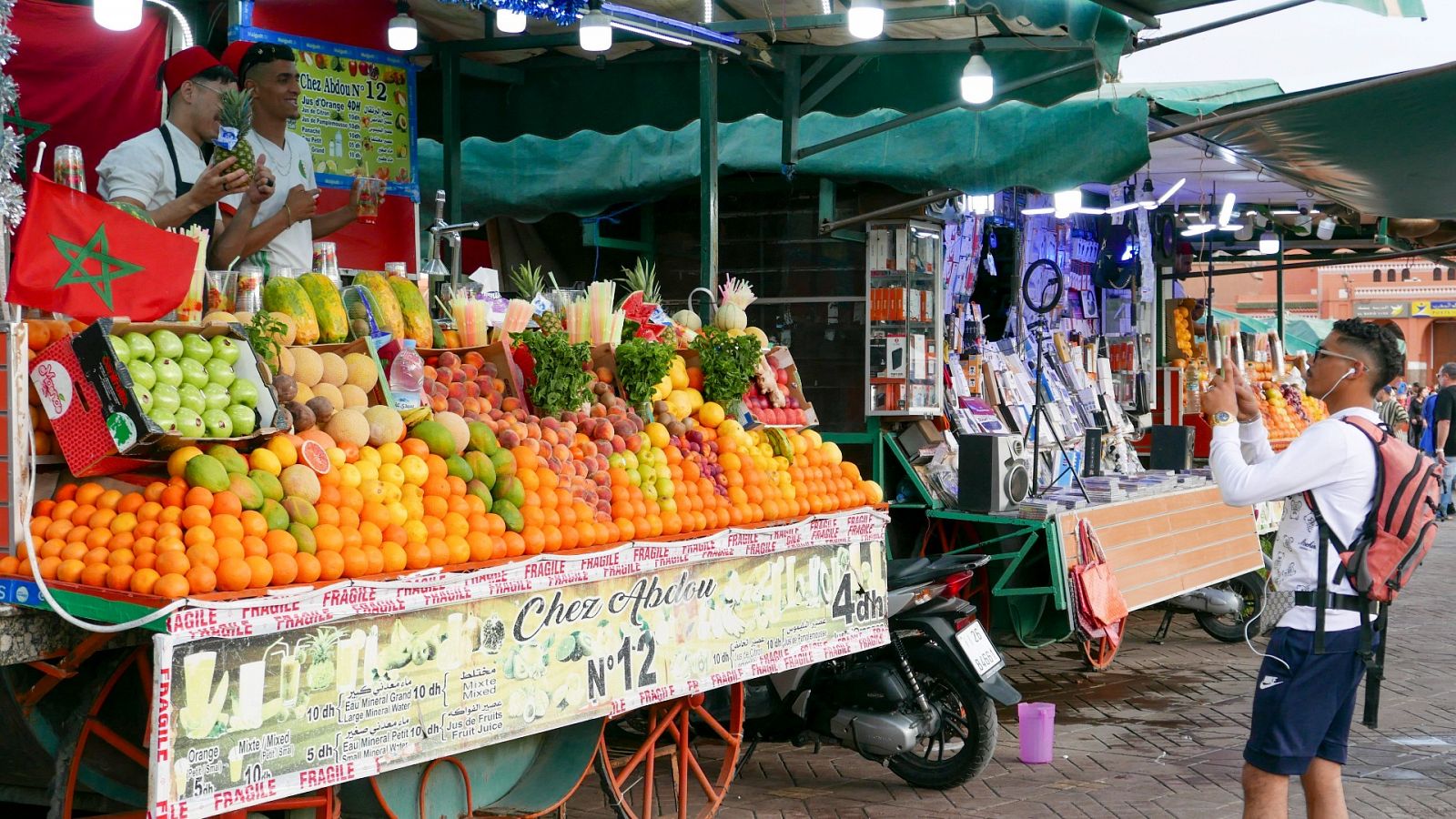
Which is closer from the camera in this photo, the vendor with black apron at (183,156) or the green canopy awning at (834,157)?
the vendor with black apron at (183,156)

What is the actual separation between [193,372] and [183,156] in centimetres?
181

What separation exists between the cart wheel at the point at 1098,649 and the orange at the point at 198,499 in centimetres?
490

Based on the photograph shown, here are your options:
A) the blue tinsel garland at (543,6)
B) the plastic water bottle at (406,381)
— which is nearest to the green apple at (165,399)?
the plastic water bottle at (406,381)

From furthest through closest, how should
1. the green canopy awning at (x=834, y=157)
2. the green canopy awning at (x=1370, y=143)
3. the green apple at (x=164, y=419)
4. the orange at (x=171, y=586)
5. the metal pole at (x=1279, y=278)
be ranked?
the metal pole at (x=1279, y=278) → the green canopy awning at (x=1370, y=143) → the green canopy awning at (x=834, y=157) → the green apple at (x=164, y=419) → the orange at (x=171, y=586)

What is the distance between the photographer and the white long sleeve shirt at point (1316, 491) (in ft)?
13.4

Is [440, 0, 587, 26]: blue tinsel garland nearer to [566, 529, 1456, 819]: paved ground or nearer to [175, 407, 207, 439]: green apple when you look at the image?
[175, 407, 207, 439]: green apple

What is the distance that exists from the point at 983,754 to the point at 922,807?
0.34 metres

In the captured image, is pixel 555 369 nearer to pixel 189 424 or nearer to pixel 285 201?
pixel 285 201

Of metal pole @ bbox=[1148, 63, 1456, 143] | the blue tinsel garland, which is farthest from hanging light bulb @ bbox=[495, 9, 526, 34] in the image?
metal pole @ bbox=[1148, 63, 1456, 143]

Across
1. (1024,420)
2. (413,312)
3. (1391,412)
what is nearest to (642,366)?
(413,312)

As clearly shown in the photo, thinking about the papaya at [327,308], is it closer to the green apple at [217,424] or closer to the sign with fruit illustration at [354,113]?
the green apple at [217,424]

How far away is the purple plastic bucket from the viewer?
6.16m

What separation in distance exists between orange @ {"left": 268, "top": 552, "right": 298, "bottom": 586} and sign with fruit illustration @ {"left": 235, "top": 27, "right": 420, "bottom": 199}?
4127 millimetres

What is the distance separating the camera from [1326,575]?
4023mm
